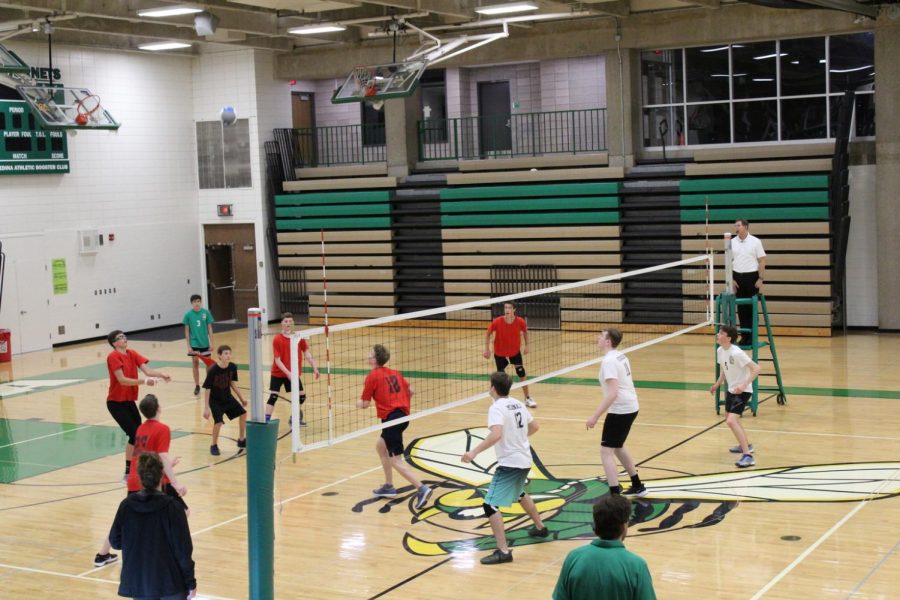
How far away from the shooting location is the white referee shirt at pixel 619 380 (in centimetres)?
995

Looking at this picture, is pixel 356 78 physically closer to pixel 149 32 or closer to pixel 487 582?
pixel 149 32

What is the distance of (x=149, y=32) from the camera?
77.2 ft

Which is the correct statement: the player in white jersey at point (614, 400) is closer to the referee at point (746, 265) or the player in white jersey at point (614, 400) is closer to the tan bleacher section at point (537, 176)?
the referee at point (746, 265)

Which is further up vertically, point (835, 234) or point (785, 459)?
point (835, 234)

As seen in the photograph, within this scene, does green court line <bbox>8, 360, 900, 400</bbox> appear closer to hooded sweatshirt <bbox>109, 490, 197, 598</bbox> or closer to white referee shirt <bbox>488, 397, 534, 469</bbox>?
white referee shirt <bbox>488, 397, 534, 469</bbox>

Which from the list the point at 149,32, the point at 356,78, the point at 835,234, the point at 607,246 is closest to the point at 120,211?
the point at 149,32

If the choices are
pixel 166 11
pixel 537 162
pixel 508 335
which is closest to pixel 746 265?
pixel 508 335

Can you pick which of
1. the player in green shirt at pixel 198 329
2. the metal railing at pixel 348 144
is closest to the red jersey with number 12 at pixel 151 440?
the player in green shirt at pixel 198 329

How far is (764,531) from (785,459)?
261cm

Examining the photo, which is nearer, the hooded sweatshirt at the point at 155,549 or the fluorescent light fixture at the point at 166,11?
the hooded sweatshirt at the point at 155,549

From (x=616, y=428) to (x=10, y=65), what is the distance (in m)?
11.8

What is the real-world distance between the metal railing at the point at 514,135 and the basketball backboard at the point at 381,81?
6.57 meters

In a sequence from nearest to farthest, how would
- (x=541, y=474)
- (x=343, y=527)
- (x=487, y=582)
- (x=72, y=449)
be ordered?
(x=487, y=582)
(x=343, y=527)
(x=541, y=474)
(x=72, y=449)

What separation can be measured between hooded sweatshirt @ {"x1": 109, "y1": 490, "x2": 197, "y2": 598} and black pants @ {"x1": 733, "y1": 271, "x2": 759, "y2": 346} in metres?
10.3
